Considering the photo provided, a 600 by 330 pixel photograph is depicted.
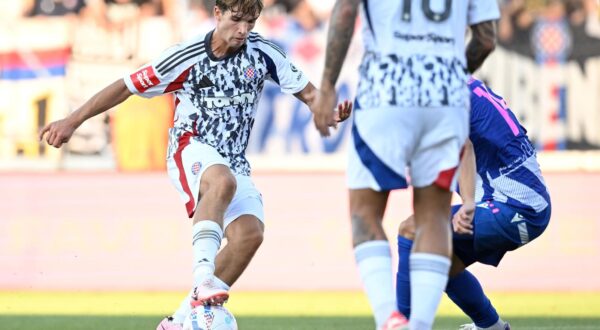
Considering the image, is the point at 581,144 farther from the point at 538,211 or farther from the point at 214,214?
the point at 214,214

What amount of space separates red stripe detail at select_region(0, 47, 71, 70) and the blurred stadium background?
18 millimetres

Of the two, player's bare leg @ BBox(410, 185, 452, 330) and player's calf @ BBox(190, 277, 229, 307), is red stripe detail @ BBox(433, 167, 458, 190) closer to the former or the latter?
player's bare leg @ BBox(410, 185, 452, 330)

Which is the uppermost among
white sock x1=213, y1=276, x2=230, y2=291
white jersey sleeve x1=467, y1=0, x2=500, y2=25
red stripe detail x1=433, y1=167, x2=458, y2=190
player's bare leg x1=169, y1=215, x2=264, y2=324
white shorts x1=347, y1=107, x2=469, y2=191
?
white jersey sleeve x1=467, y1=0, x2=500, y2=25

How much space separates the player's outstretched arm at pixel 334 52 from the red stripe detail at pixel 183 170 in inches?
88.8

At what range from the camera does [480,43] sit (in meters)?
5.93

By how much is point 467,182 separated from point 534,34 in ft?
32.6

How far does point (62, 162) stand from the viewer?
16312mm

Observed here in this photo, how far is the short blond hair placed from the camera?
7.39 meters

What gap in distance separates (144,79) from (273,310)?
187 inches

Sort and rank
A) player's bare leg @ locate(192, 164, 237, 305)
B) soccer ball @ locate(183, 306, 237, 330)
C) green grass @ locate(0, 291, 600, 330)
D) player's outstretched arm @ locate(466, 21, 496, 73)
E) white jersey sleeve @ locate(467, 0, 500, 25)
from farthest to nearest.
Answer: green grass @ locate(0, 291, 600, 330), soccer ball @ locate(183, 306, 237, 330), player's bare leg @ locate(192, 164, 237, 305), player's outstretched arm @ locate(466, 21, 496, 73), white jersey sleeve @ locate(467, 0, 500, 25)

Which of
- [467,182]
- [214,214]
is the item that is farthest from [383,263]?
[214,214]

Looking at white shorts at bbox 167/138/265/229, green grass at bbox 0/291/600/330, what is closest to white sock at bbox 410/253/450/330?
white shorts at bbox 167/138/265/229

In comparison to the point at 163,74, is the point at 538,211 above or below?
below

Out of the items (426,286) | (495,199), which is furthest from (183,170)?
(426,286)
